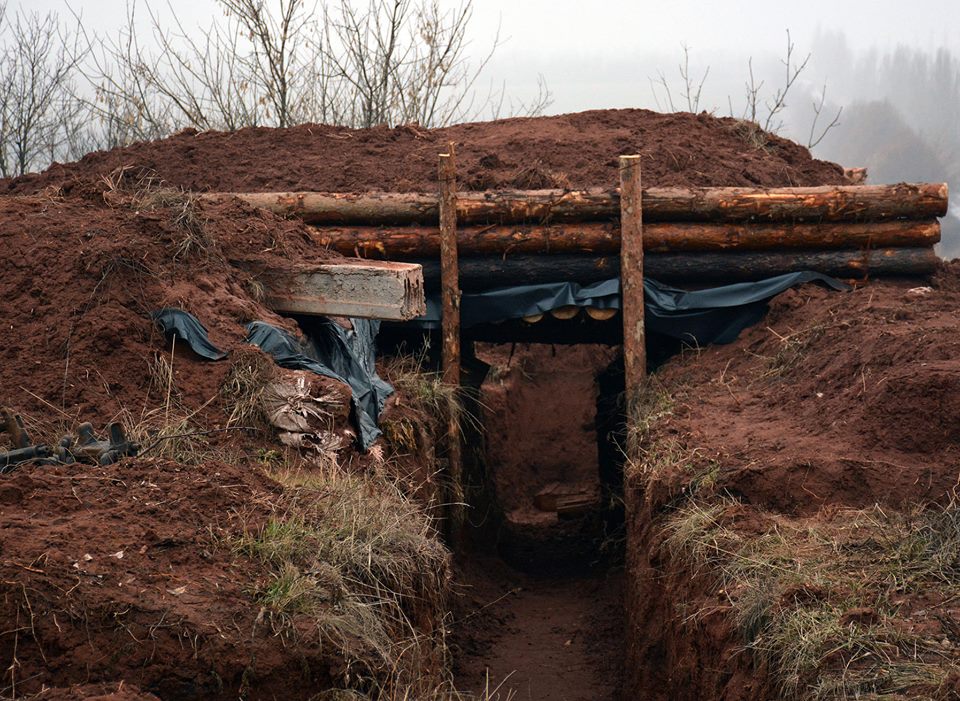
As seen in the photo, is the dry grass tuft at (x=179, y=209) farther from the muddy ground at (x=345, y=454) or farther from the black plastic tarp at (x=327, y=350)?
the black plastic tarp at (x=327, y=350)

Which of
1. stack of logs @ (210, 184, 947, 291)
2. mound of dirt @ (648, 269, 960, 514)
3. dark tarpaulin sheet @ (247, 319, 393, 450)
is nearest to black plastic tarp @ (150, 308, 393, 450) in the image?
dark tarpaulin sheet @ (247, 319, 393, 450)

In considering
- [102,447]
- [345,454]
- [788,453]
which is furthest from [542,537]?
[102,447]

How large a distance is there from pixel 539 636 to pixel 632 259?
340 centimetres

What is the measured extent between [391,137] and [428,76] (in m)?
7.65

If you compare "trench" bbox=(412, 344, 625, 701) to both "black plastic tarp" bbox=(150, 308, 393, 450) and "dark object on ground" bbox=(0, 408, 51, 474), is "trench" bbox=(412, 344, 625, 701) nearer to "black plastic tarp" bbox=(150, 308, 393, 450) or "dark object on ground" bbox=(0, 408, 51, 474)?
"black plastic tarp" bbox=(150, 308, 393, 450)

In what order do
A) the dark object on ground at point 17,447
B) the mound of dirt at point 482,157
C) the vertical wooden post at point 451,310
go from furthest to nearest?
the mound of dirt at point 482,157 < the vertical wooden post at point 451,310 < the dark object on ground at point 17,447

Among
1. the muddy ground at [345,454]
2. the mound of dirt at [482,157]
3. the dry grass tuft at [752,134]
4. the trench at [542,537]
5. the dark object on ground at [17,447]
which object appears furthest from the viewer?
the dry grass tuft at [752,134]

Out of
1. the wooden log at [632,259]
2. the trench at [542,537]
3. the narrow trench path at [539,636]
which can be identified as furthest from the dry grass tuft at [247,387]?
the wooden log at [632,259]

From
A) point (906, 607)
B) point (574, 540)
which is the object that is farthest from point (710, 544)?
point (574, 540)

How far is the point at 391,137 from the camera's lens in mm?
13031

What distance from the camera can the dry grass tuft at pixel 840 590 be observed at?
4766 mm

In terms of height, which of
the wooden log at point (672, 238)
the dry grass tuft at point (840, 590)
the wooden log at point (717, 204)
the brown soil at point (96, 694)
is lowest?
the dry grass tuft at point (840, 590)

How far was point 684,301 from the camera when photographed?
10.8m

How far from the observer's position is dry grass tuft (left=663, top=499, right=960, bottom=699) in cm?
477
